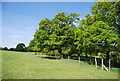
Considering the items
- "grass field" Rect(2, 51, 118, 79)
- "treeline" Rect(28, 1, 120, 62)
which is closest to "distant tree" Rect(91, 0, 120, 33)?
"treeline" Rect(28, 1, 120, 62)

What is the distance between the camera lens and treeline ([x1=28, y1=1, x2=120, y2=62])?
15934 millimetres

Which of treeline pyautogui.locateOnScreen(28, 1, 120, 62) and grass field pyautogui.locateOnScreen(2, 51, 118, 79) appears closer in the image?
grass field pyautogui.locateOnScreen(2, 51, 118, 79)

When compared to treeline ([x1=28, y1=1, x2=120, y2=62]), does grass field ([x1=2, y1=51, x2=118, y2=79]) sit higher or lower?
lower

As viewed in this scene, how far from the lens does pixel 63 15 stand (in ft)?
98.0

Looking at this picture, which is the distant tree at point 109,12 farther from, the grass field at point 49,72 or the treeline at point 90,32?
the grass field at point 49,72

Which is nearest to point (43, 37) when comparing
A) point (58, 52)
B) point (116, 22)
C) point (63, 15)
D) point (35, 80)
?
point (58, 52)

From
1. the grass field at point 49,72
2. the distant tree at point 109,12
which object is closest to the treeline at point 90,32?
the distant tree at point 109,12

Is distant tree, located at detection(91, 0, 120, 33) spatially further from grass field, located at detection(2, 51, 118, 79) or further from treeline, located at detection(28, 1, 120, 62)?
grass field, located at detection(2, 51, 118, 79)

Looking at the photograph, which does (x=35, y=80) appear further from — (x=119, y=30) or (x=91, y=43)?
(x=119, y=30)

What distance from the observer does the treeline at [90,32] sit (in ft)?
52.3

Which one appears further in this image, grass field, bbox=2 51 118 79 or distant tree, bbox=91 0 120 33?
distant tree, bbox=91 0 120 33

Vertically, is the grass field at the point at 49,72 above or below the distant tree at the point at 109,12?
below

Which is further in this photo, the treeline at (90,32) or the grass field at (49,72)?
the treeline at (90,32)

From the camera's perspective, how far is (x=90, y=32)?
1670 cm
